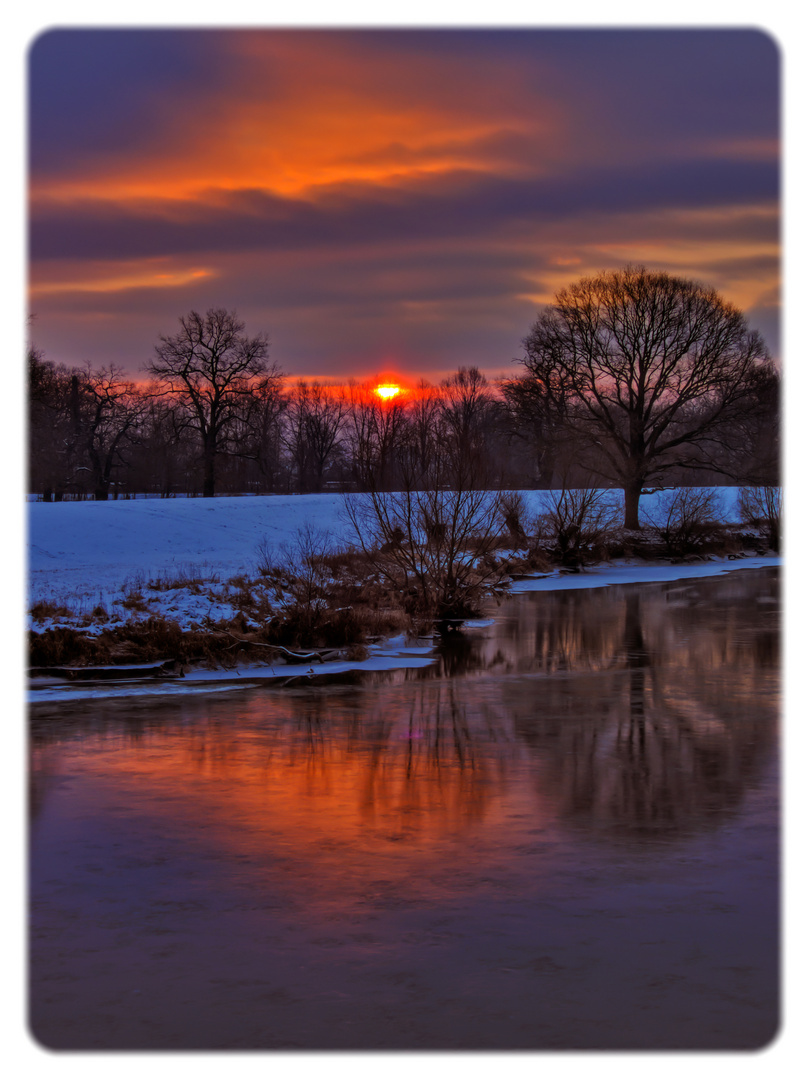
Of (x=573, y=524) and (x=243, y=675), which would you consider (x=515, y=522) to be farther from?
(x=243, y=675)

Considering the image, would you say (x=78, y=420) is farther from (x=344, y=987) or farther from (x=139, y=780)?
(x=344, y=987)

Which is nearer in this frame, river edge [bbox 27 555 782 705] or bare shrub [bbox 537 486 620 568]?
river edge [bbox 27 555 782 705]

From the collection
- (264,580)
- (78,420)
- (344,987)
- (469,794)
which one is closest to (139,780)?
(469,794)

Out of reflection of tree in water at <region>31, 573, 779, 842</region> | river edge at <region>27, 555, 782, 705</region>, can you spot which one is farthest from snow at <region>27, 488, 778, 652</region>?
reflection of tree in water at <region>31, 573, 779, 842</region>

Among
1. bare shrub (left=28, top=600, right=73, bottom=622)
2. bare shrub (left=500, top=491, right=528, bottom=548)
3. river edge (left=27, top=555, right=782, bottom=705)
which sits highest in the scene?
bare shrub (left=500, top=491, right=528, bottom=548)

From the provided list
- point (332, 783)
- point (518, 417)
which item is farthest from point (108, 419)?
point (332, 783)

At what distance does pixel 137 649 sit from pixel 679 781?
9656 mm

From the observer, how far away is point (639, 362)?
46062 mm

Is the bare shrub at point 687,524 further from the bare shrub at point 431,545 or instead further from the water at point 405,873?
the water at point 405,873

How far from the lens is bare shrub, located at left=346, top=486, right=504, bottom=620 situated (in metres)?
23.2

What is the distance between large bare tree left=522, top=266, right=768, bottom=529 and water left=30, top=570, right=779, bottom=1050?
3210cm

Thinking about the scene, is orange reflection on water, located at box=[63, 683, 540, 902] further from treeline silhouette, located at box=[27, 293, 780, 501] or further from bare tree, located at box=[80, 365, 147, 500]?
bare tree, located at box=[80, 365, 147, 500]

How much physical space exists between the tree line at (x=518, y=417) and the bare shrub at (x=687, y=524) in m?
1.39

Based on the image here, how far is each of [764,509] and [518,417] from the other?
12538 mm
